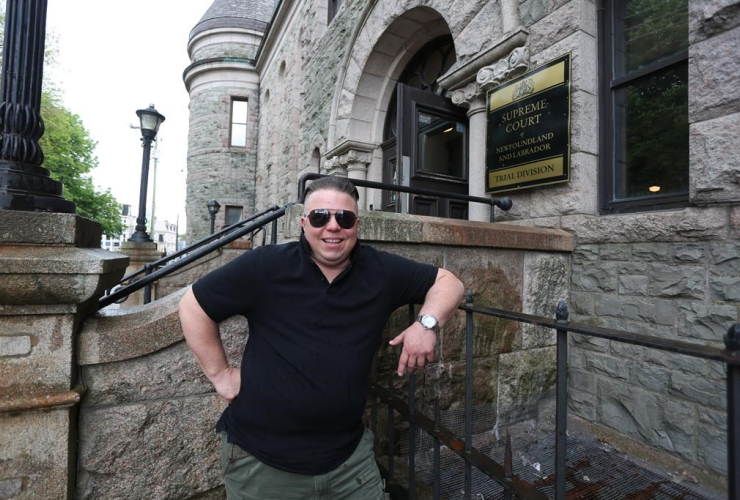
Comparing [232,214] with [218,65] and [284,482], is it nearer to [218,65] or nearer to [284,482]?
[218,65]

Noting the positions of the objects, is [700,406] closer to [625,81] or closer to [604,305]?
[604,305]

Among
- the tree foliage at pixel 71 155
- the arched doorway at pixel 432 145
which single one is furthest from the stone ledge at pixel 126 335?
the tree foliage at pixel 71 155

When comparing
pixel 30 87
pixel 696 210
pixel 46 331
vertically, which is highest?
pixel 30 87

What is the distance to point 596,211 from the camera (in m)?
3.54

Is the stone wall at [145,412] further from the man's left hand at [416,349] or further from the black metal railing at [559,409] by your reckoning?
the man's left hand at [416,349]

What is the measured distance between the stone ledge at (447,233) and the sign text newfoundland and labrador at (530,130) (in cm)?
62

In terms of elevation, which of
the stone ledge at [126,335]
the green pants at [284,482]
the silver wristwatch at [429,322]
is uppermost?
the silver wristwatch at [429,322]

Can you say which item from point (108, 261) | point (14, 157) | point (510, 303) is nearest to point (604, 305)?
point (510, 303)

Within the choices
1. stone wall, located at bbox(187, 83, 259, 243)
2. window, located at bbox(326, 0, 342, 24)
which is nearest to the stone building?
window, located at bbox(326, 0, 342, 24)

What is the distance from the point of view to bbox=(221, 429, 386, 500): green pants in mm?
1572

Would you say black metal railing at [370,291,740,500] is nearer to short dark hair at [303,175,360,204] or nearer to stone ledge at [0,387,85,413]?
short dark hair at [303,175,360,204]

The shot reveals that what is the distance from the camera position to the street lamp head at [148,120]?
866 cm

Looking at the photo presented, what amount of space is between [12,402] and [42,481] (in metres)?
0.40

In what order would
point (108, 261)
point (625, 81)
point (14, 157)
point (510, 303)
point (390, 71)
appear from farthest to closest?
1. point (390, 71)
2. point (625, 81)
3. point (510, 303)
4. point (14, 157)
5. point (108, 261)
